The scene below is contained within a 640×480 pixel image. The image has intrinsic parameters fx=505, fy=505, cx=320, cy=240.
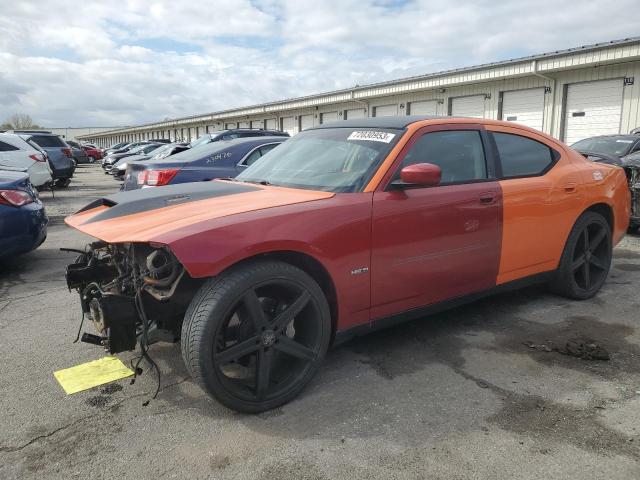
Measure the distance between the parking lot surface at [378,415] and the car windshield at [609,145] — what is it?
7.14m

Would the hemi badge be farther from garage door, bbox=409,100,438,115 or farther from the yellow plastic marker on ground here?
garage door, bbox=409,100,438,115

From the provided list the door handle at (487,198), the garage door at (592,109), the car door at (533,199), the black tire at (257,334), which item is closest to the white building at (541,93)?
the garage door at (592,109)

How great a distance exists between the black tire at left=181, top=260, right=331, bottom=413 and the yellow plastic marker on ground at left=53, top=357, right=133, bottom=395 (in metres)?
0.78

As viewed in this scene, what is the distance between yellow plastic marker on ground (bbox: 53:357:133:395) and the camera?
9.82 ft

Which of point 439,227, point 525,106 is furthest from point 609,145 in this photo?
point 525,106

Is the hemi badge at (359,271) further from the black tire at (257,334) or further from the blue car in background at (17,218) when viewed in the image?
the blue car in background at (17,218)

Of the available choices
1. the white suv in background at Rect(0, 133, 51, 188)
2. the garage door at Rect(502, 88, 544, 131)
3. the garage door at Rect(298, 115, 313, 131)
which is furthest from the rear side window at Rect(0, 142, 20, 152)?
the garage door at Rect(298, 115, 313, 131)

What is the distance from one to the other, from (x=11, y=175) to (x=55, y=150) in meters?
12.6

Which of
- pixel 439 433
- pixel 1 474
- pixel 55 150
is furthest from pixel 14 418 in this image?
pixel 55 150

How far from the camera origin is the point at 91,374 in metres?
3.14

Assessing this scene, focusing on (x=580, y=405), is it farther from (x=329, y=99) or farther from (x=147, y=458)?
(x=329, y=99)

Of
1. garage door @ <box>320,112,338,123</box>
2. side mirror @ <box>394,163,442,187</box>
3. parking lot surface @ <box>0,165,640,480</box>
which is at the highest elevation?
garage door @ <box>320,112,338,123</box>

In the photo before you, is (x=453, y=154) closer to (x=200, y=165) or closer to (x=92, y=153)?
(x=200, y=165)

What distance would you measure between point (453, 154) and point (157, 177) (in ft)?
15.1
